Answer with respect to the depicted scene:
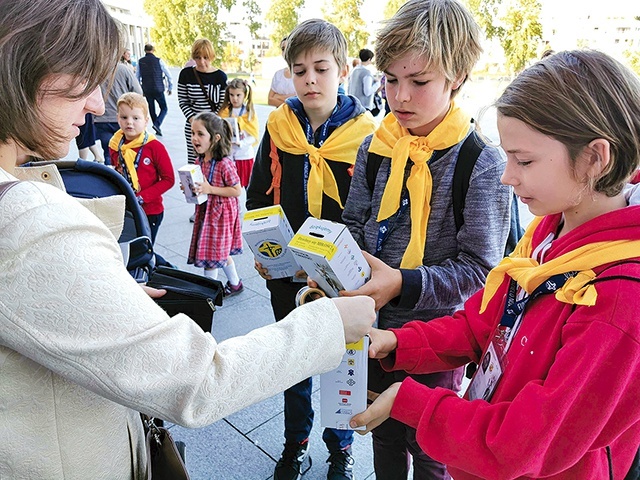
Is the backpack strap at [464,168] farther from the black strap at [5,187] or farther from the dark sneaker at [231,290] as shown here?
the dark sneaker at [231,290]

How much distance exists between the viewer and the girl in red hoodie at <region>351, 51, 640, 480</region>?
925 mm

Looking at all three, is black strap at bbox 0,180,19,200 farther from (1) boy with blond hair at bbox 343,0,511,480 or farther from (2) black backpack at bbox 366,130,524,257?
(2) black backpack at bbox 366,130,524,257

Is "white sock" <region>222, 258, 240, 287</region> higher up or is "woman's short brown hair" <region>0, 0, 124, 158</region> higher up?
"woman's short brown hair" <region>0, 0, 124, 158</region>

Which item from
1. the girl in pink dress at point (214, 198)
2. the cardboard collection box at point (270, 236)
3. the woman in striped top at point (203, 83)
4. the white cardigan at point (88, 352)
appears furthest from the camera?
the woman in striped top at point (203, 83)

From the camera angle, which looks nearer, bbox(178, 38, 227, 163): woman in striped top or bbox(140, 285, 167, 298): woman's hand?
bbox(140, 285, 167, 298): woman's hand

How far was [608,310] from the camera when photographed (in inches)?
36.0

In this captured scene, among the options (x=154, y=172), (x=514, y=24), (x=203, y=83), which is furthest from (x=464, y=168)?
(x=514, y=24)

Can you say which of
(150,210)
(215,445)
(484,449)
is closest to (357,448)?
(215,445)

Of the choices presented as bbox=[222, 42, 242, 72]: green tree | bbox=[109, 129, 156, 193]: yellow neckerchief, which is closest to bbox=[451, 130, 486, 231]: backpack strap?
bbox=[109, 129, 156, 193]: yellow neckerchief

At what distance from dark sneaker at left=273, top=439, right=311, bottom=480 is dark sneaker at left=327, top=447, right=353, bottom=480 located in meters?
0.14

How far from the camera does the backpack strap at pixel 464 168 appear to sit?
148cm

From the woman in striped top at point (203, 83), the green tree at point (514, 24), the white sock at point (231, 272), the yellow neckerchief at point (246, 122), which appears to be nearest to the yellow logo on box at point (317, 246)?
the white sock at point (231, 272)

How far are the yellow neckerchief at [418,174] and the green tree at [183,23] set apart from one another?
2422 centimetres

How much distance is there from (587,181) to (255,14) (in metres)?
27.3
